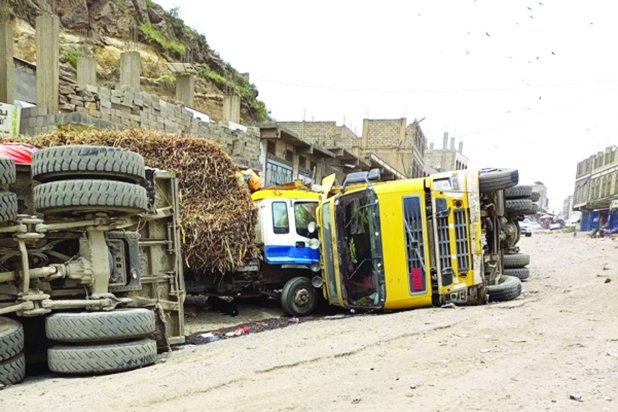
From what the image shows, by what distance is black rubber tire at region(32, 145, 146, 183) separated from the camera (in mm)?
5188

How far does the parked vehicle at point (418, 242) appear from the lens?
27.3 ft

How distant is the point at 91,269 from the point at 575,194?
71730 millimetres

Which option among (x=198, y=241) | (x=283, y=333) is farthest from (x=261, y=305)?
(x=283, y=333)

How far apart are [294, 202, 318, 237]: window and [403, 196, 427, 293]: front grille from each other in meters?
2.17

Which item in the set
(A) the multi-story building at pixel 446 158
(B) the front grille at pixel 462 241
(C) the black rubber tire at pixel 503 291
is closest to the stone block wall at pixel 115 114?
(B) the front grille at pixel 462 241

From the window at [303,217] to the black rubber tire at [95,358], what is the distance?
4.83m

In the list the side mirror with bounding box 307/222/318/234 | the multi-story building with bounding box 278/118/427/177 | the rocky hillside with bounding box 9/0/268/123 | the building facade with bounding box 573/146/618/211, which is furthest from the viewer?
the building facade with bounding box 573/146/618/211

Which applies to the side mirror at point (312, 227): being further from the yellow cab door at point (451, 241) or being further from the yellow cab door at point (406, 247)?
the yellow cab door at point (451, 241)

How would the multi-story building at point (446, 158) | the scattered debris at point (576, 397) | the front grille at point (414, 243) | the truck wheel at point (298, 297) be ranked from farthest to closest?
the multi-story building at point (446, 158) < the truck wheel at point (298, 297) < the front grille at point (414, 243) < the scattered debris at point (576, 397)

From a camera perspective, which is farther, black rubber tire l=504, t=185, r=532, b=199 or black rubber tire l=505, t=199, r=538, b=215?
black rubber tire l=504, t=185, r=532, b=199

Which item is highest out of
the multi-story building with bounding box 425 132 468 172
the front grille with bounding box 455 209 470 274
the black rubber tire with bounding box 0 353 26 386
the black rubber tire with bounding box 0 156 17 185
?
the multi-story building with bounding box 425 132 468 172

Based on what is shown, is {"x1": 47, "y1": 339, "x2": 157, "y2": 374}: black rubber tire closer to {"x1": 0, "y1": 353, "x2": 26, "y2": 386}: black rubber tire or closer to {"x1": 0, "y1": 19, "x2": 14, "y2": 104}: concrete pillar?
{"x1": 0, "y1": 353, "x2": 26, "y2": 386}: black rubber tire

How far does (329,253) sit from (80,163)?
491 centimetres

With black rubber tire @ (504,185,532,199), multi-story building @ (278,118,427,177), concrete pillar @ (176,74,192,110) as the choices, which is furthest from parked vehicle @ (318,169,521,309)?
multi-story building @ (278,118,427,177)
